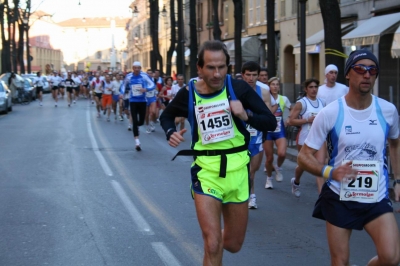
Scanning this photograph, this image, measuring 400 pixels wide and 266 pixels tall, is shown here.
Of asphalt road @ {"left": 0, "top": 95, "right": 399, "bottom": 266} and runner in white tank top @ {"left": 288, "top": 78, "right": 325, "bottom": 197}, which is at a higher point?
runner in white tank top @ {"left": 288, "top": 78, "right": 325, "bottom": 197}

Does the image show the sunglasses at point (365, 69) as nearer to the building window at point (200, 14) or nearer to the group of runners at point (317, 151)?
the group of runners at point (317, 151)

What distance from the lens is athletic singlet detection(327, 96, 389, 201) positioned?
4.99 metres

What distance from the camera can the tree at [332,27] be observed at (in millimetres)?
→ 16000

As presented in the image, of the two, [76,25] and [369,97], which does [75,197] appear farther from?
[76,25]

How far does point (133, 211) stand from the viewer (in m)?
9.38

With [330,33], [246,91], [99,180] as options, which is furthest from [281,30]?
[246,91]

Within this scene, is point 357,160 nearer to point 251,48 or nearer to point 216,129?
point 216,129

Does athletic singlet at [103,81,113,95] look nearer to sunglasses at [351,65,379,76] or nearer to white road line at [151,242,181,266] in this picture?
white road line at [151,242,181,266]

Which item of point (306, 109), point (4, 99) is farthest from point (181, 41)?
point (306, 109)

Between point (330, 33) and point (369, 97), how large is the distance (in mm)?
11417

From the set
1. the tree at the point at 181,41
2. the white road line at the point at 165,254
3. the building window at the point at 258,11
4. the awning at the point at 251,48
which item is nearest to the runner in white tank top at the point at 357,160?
the white road line at the point at 165,254

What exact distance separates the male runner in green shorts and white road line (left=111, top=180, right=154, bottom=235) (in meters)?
2.68

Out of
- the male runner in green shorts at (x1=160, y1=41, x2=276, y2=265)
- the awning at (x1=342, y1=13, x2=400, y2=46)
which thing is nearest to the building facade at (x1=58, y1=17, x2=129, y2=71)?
the awning at (x1=342, y1=13, x2=400, y2=46)

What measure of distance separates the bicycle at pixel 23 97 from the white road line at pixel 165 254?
3806 centimetres
